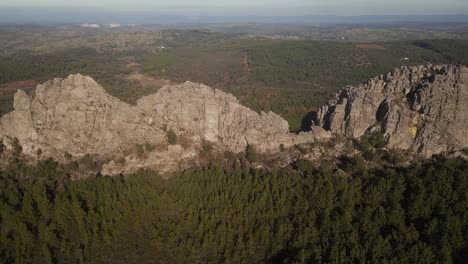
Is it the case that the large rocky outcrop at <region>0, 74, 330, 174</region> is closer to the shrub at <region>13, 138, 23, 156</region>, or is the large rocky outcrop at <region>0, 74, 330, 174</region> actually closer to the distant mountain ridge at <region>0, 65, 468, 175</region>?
the distant mountain ridge at <region>0, 65, 468, 175</region>

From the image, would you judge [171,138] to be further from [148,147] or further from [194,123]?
[194,123]

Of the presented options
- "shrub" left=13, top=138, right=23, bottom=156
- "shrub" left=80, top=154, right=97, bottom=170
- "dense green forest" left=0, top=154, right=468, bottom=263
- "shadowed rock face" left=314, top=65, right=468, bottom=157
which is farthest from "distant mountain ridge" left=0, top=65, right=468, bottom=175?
"dense green forest" left=0, top=154, right=468, bottom=263

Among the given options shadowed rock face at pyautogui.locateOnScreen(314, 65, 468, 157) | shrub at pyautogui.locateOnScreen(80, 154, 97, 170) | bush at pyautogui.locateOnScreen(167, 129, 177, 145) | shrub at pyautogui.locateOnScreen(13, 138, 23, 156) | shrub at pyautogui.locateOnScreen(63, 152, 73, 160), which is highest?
shadowed rock face at pyautogui.locateOnScreen(314, 65, 468, 157)

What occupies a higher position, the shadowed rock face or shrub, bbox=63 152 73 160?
the shadowed rock face

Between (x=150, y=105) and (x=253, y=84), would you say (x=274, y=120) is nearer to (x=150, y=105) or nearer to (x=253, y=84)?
(x=150, y=105)

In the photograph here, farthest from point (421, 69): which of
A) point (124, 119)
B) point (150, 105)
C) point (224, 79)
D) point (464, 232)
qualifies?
point (224, 79)

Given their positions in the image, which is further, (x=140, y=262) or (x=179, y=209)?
(x=179, y=209)
